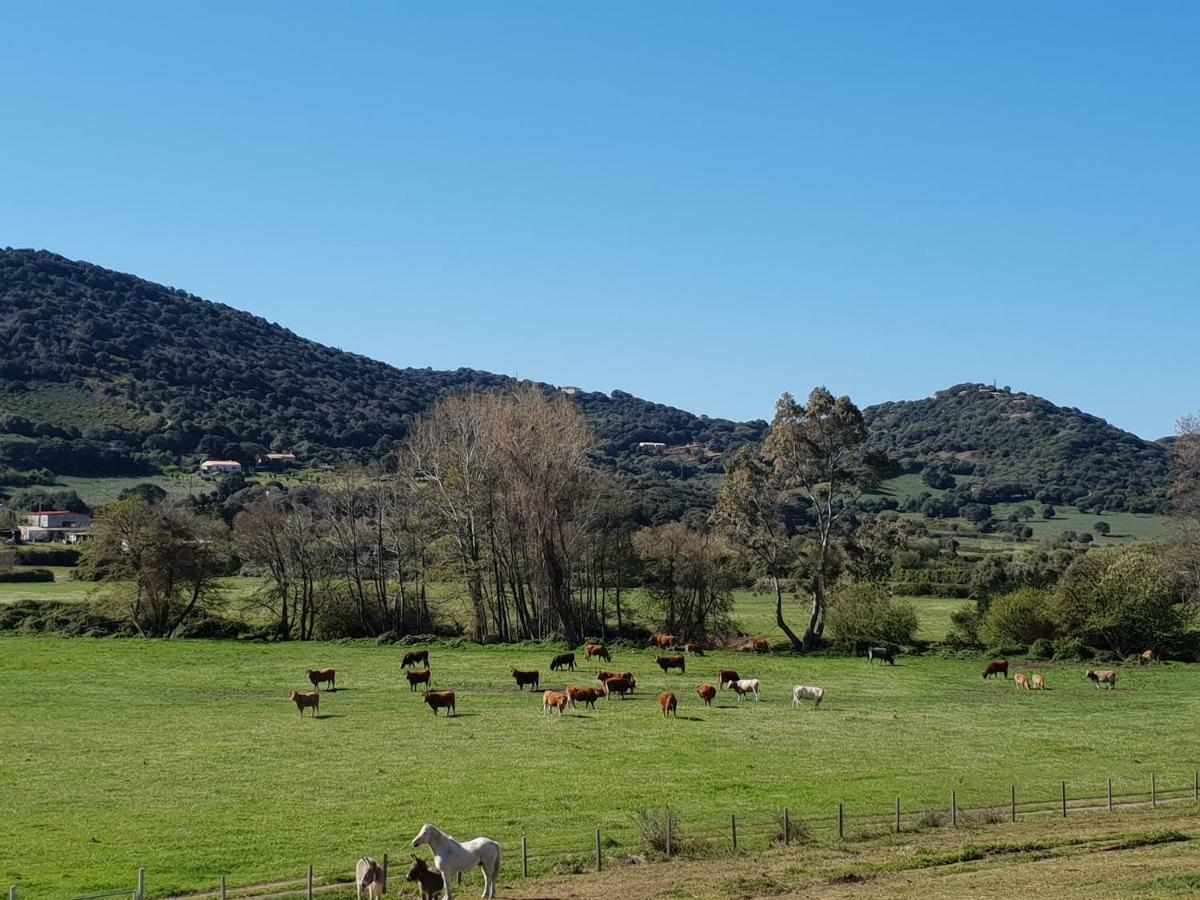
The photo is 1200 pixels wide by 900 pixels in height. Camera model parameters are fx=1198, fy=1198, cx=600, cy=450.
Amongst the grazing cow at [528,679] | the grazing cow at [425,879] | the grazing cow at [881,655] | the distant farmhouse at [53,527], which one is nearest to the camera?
the grazing cow at [425,879]

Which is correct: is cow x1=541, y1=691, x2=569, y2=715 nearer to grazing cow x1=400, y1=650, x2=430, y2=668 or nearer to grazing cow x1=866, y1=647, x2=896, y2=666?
grazing cow x1=400, y1=650, x2=430, y2=668

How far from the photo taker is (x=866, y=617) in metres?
64.9

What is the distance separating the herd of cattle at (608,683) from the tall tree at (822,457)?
6.54 metres

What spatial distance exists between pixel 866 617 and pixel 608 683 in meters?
24.0

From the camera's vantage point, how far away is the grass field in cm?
2397

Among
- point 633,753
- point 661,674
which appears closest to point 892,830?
point 633,753

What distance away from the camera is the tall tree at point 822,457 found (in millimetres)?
64688

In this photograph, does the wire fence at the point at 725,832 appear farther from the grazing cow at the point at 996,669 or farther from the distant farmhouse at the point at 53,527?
the distant farmhouse at the point at 53,527

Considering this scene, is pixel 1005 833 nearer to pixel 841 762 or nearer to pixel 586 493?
pixel 841 762

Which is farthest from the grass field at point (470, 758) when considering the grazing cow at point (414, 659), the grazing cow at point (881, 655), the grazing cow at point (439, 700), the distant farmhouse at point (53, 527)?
the distant farmhouse at point (53, 527)

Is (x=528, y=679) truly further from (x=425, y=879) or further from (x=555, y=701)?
(x=425, y=879)

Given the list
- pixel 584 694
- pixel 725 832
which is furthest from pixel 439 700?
pixel 725 832

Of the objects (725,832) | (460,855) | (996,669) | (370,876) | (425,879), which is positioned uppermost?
(996,669)

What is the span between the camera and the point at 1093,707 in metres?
44.0
